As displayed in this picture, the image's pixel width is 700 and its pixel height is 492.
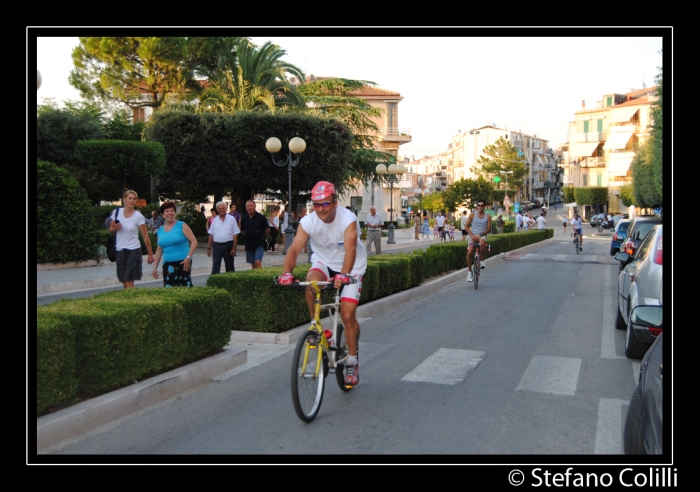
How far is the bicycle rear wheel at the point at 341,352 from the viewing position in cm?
602

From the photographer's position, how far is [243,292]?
9.01 m


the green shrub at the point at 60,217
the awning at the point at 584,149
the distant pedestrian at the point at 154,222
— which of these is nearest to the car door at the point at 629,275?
the green shrub at the point at 60,217

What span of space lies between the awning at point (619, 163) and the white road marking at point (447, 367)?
8762 cm

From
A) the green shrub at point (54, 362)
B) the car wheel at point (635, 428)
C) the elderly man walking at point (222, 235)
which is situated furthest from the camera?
the elderly man walking at point (222, 235)

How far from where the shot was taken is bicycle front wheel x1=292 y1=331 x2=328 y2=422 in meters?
5.21

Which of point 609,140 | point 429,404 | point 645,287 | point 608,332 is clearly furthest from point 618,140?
point 429,404

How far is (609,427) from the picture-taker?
5.40 metres

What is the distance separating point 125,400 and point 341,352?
1786mm

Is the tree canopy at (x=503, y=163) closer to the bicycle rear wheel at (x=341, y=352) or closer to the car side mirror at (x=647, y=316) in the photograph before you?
the car side mirror at (x=647, y=316)

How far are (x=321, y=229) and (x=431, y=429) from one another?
1.95m

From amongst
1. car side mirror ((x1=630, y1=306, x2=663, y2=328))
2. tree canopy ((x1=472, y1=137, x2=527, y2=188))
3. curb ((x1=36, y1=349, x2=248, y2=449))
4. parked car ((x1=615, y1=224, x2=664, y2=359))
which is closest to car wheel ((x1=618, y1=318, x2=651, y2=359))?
parked car ((x1=615, y1=224, x2=664, y2=359))

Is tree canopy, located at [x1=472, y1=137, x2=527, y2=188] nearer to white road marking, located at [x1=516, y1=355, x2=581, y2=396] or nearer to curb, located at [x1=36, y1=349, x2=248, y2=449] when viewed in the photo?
white road marking, located at [x1=516, y1=355, x2=581, y2=396]

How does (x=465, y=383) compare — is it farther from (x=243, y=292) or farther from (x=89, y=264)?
(x=89, y=264)

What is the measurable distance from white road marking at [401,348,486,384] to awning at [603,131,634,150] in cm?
8900
